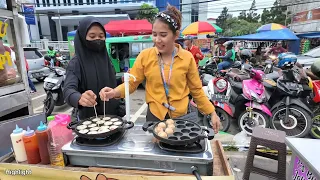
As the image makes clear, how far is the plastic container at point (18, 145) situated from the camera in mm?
1130

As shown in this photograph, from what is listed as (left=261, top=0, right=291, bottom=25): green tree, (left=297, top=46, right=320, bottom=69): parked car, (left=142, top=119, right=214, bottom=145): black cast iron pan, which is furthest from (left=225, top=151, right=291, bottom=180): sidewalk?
(left=261, top=0, right=291, bottom=25): green tree

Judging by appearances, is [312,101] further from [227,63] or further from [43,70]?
[43,70]

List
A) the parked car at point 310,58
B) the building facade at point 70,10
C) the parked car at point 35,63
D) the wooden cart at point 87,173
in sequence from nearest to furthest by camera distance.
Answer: the wooden cart at point 87,173
the parked car at point 310,58
the parked car at point 35,63
the building facade at point 70,10

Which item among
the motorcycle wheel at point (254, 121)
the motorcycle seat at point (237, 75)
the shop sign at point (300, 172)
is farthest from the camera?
the motorcycle seat at point (237, 75)

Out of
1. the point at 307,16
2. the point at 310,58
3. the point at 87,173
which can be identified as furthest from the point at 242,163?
the point at 307,16

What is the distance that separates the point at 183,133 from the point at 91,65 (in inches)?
37.8

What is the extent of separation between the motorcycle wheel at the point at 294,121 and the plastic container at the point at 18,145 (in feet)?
11.4

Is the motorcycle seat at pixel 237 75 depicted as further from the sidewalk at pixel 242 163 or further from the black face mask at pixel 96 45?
the black face mask at pixel 96 45

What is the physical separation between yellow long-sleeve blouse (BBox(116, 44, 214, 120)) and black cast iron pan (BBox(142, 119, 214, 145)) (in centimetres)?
26

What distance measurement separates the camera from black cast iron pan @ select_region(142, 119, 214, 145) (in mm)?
981

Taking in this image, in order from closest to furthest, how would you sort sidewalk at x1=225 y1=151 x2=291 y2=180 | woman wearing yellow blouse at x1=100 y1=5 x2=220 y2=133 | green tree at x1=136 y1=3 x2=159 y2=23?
1. woman wearing yellow blouse at x1=100 y1=5 x2=220 y2=133
2. sidewalk at x1=225 y1=151 x2=291 y2=180
3. green tree at x1=136 y1=3 x2=159 y2=23

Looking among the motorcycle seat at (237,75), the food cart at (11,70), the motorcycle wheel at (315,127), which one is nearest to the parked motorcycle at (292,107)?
the motorcycle wheel at (315,127)

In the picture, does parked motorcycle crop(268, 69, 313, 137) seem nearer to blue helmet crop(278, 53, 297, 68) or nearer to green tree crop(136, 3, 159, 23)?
blue helmet crop(278, 53, 297, 68)

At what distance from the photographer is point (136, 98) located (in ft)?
21.1
